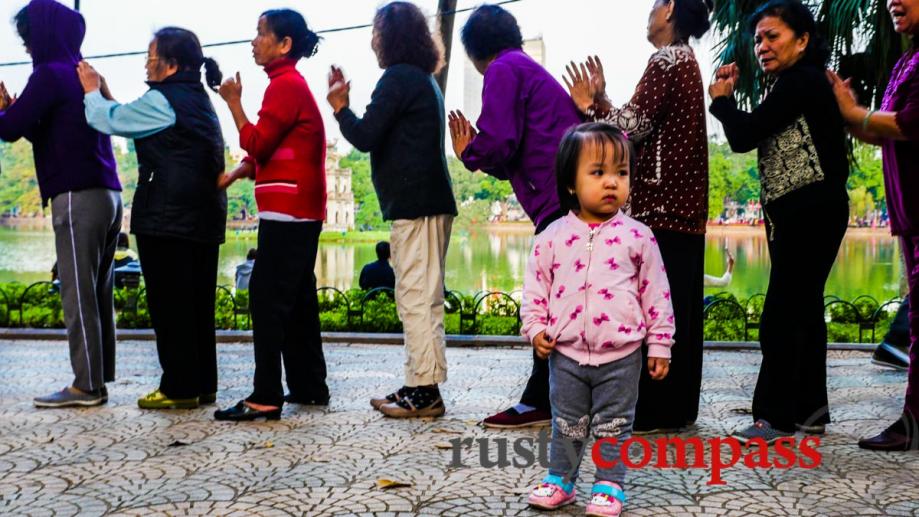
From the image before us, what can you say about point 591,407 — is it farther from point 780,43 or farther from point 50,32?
point 50,32

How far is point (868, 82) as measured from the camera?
27.6 feet

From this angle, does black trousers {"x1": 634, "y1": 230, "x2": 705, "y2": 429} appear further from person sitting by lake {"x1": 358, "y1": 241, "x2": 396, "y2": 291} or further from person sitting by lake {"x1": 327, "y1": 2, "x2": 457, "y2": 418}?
person sitting by lake {"x1": 358, "y1": 241, "x2": 396, "y2": 291}

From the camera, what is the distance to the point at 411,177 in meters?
4.19

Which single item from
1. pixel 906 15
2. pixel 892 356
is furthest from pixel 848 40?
pixel 906 15

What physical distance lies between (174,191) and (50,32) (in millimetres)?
1088

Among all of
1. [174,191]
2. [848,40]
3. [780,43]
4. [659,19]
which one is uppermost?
[848,40]

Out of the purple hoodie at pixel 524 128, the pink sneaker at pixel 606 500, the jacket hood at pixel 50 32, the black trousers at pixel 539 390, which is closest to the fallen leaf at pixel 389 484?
the pink sneaker at pixel 606 500

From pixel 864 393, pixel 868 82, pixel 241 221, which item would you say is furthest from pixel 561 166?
pixel 241 221

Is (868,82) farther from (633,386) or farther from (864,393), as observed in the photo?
(633,386)

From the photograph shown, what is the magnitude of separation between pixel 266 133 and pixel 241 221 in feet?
42.6

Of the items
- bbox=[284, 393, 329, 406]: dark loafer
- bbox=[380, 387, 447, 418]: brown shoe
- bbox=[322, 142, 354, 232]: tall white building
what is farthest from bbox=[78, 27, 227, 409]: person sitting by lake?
bbox=[322, 142, 354, 232]: tall white building

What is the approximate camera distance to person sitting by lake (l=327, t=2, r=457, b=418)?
4145mm

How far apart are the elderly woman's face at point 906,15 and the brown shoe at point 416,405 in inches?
97.8

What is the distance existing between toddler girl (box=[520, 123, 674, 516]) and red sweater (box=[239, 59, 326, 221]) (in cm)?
166
